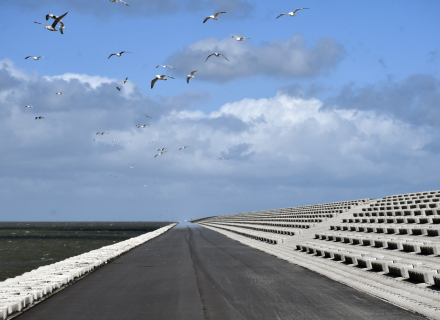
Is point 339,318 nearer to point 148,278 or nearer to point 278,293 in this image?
point 278,293

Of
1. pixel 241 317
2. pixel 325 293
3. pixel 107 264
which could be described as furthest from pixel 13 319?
pixel 107 264

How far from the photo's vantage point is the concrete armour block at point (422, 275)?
1238 centimetres

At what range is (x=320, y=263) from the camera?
19.6 metres

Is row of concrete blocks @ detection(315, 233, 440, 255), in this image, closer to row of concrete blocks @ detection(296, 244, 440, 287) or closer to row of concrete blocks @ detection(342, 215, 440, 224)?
row of concrete blocks @ detection(296, 244, 440, 287)

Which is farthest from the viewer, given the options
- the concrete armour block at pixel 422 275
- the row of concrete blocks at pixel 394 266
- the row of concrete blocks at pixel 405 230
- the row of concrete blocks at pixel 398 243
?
the row of concrete blocks at pixel 405 230

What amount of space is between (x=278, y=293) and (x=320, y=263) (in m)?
7.64

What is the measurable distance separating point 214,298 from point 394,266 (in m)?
6.35

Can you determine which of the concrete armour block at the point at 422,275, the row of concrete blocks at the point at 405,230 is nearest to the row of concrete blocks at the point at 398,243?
the row of concrete blocks at the point at 405,230

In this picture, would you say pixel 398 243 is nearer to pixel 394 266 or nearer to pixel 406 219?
pixel 394 266

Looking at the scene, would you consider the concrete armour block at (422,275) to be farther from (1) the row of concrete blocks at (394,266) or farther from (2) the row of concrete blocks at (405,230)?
(2) the row of concrete blocks at (405,230)

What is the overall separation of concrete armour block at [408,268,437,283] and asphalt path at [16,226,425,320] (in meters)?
1.98

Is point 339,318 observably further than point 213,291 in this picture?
No

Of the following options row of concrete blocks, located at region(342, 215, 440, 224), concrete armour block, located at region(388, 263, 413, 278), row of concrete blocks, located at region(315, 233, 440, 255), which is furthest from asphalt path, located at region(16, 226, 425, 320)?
row of concrete blocks, located at region(342, 215, 440, 224)

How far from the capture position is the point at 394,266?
1438 centimetres
